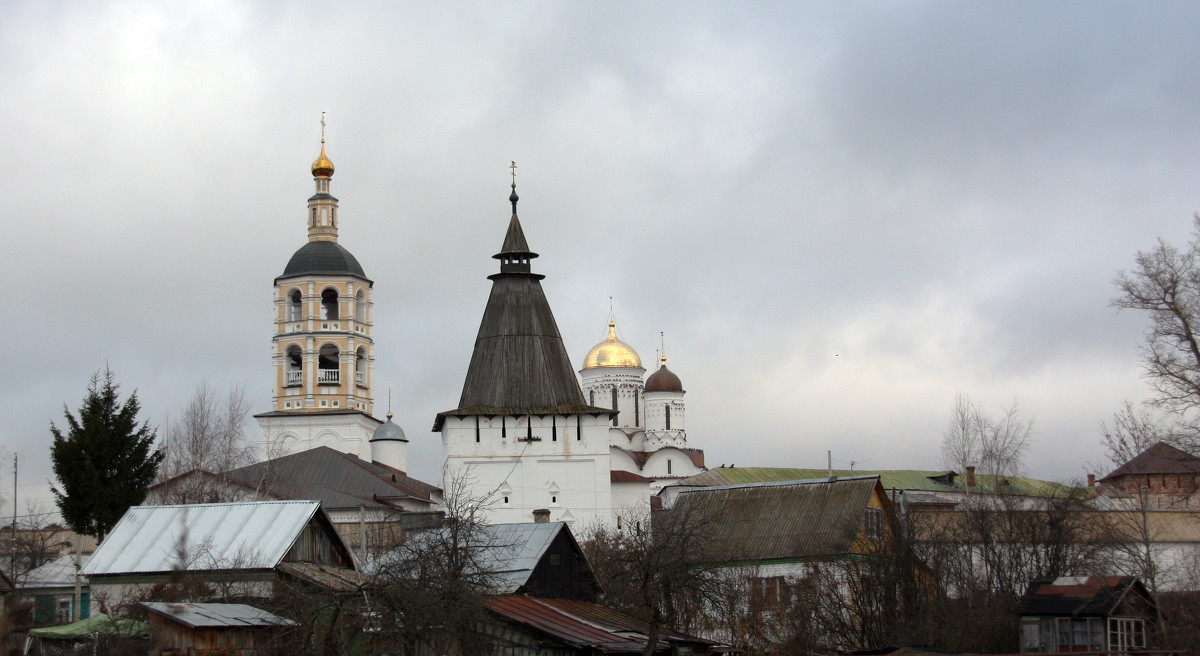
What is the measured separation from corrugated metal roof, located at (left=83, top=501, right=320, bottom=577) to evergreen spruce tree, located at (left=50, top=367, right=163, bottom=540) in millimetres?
4277

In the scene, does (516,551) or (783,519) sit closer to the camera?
(516,551)

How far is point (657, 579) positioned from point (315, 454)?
28.5 metres

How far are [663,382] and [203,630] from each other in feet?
187

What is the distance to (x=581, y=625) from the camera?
2448 centimetres

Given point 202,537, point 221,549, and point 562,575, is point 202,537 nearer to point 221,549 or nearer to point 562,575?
point 221,549

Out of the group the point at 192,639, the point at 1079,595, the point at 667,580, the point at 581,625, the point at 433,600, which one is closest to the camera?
the point at 433,600

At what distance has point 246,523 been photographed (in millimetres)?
26766

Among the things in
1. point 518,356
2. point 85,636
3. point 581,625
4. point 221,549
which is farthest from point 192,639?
point 518,356

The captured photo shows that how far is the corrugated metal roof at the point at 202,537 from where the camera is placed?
25.7 metres

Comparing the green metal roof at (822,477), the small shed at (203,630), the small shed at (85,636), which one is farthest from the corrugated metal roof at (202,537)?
the green metal roof at (822,477)

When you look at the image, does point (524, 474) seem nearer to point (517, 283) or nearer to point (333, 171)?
point (517, 283)

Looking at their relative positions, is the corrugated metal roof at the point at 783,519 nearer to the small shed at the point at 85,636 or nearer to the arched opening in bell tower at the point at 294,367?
the small shed at the point at 85,636

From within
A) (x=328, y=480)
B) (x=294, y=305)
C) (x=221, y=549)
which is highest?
(x=294, y=305)

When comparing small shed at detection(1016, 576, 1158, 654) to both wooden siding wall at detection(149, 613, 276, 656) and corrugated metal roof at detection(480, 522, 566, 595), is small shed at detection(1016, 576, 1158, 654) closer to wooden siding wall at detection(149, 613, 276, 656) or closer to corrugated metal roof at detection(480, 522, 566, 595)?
corrugated metal roof at detection(480, 522, 566, 595)
